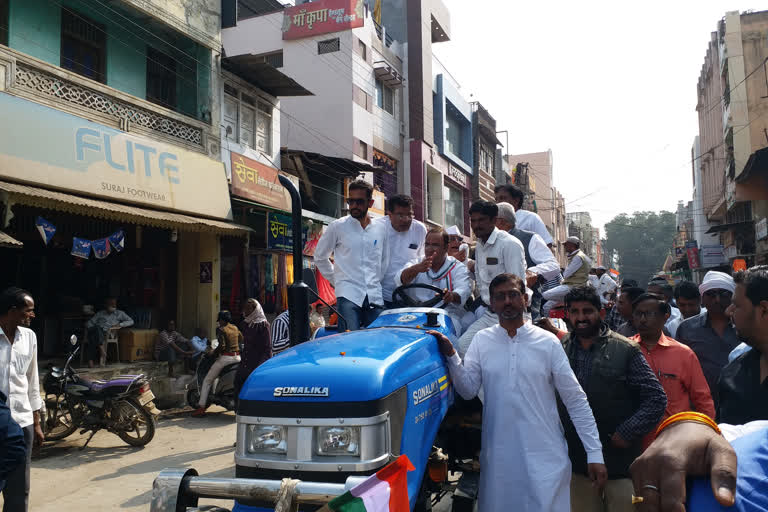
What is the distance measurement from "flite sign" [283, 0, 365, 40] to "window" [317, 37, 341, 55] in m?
0.79

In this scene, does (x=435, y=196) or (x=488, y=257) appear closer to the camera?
(x=488, y=257)

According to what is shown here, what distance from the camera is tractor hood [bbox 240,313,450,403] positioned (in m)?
2.68

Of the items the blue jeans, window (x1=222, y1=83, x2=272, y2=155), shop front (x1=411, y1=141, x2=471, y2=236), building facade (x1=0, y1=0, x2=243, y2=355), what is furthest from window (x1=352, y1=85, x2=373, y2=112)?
the blue jeans

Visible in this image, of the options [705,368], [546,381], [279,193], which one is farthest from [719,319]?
[279,193]

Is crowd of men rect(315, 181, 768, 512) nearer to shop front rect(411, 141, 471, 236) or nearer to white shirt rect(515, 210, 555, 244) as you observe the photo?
white shirt rect(515, 210, 555, 244)

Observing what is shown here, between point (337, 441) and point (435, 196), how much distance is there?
79.2 ft

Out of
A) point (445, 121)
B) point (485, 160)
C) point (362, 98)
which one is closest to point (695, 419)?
point (362, 98)

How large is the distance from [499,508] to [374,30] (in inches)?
852

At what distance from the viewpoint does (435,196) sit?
86.5ft

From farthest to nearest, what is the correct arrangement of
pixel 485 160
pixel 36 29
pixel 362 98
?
pixel 485 160 → pixel 362 98 → pixel 36 29

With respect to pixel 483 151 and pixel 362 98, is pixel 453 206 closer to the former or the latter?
pixel 483 151

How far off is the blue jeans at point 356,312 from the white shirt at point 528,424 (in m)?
1.36

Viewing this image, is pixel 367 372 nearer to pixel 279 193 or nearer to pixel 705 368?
pixel 705 368

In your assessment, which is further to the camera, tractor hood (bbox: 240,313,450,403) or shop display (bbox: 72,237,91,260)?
shop display (bbox: 72,237,91,260)
